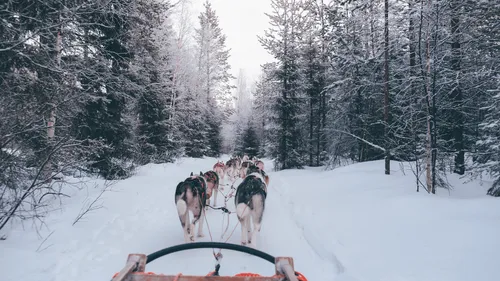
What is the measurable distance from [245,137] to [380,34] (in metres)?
26.0

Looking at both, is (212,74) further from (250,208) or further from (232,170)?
(250,208)

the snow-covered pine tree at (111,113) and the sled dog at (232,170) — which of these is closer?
the snow-covered pine tree at (111,113)

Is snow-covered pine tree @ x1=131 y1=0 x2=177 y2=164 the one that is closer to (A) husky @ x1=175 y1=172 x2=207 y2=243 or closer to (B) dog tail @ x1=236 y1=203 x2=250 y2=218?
(A) husky @ x1=175 y1=172 x2=207 y2=243

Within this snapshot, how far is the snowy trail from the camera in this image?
325 centimetres

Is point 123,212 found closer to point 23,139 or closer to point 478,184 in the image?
point 23,139

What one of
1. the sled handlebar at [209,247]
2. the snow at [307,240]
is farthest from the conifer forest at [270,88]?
the sled handlebar at [209,247]

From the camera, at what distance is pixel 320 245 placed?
4301 millimetres

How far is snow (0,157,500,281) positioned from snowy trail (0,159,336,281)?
0.01 meters

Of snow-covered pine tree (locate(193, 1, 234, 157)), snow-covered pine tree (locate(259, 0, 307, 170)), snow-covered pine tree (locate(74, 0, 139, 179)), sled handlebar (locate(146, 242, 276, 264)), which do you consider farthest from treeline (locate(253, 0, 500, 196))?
snow-covered pine tree (locate(193, 1, 234, 157))

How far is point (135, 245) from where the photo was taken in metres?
4.17

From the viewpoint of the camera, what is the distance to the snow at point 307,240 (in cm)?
320

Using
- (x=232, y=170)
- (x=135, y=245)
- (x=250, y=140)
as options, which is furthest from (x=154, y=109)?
(x=250, y=140)

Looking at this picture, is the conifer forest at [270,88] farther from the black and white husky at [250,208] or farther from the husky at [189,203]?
the black and white husky at [250,208]

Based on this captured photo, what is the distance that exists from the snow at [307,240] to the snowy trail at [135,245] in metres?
0.01
